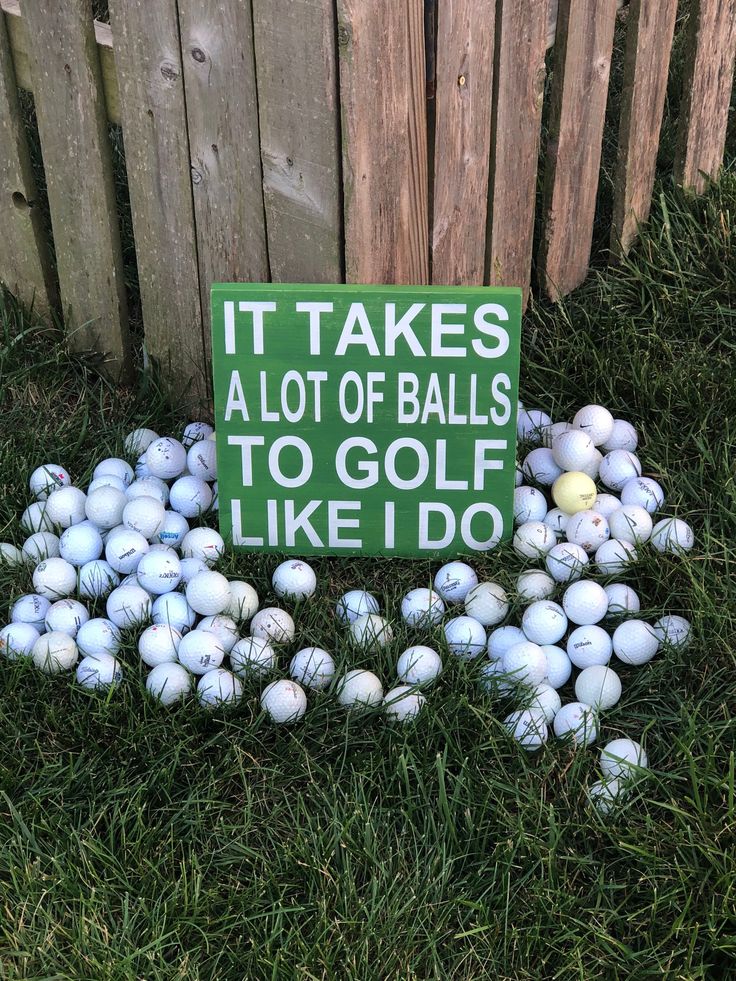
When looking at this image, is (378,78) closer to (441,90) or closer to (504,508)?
(441,90)

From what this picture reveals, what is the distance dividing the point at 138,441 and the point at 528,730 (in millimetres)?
1384

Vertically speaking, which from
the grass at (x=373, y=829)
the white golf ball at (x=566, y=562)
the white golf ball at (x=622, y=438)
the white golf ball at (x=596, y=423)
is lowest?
the grass at (x=373, y=829)

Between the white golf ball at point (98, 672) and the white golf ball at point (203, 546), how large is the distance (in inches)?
14.9

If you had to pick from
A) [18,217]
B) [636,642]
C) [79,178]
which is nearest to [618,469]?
[636,642]

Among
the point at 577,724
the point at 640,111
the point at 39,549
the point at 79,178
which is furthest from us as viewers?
the point at 640,111

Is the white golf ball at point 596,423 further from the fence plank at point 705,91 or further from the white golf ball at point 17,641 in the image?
the white golf ball at point 17,641

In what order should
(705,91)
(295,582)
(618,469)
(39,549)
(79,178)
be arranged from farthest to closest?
1. (705,91)
2. (79,178)
3. (618,469)
4. (39,549)
5. (295,582)

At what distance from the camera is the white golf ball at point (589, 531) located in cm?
283

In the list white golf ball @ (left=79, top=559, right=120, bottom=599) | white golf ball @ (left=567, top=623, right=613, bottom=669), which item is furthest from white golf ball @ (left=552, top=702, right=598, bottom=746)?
white golf ball @ (left=79, top=559, right=120, bottom=599)

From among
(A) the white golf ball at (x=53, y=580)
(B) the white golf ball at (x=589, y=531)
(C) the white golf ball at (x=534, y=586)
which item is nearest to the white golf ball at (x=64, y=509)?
(A) the white golf ball at (x=53, y=580)

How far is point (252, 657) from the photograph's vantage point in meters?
2.56

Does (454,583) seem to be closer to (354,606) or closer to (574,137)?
(354,606)

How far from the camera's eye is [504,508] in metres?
2.87

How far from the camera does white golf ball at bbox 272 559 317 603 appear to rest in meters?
2.75
